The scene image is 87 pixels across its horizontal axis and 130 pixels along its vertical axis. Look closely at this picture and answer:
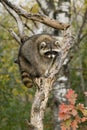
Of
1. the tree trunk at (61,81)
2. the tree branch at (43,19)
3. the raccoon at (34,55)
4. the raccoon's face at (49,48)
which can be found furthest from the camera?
the tree trunk at (61,81)

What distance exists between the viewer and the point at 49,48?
6555mm

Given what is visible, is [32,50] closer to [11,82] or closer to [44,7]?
[44,7]

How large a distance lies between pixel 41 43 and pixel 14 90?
860cm

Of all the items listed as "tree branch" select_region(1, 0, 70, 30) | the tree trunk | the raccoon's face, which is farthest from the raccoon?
the tree trunk

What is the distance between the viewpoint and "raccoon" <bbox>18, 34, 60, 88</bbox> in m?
5.96

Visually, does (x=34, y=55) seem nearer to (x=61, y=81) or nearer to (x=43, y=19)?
(x=43, y=19)

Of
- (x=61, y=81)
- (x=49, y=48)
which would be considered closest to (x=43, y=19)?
(x=49, y=48)

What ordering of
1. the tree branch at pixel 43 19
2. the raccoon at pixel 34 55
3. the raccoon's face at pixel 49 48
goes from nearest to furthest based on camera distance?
the tree branch at pixel 43 19 < the raccoon at pixel 34 55 < the raccoon's face at pixel 49 48

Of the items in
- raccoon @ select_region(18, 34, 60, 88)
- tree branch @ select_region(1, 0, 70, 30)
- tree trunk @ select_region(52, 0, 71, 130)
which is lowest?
tree trunk @ select_region(52, 0, 71, 130)

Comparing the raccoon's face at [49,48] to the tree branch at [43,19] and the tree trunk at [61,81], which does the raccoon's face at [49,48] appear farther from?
the tree trunk at [61,81]

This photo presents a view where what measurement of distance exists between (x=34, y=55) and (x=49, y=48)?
0.57 meters

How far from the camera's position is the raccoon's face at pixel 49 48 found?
618 centimetres

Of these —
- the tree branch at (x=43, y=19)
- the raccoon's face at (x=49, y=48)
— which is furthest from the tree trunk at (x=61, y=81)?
the tree branch at (x=43, y=19)

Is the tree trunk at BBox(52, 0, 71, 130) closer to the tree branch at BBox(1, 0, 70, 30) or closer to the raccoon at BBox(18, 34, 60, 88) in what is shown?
the raccoon at BBox(18, 34, 60, 88)
